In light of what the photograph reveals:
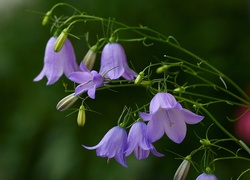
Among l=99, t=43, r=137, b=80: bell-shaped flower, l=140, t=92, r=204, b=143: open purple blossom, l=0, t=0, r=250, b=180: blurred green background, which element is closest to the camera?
l=140, t=92, r=204, b=143: open purple blossom

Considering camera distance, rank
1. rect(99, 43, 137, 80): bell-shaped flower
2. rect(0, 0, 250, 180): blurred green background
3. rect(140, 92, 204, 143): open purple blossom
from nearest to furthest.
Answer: rect(140, 92, 204, 143): open purple blossom, rect(99, 43, 137, 80): bell-shaped flower, rect(0, 0, 250, 180): blurred green background

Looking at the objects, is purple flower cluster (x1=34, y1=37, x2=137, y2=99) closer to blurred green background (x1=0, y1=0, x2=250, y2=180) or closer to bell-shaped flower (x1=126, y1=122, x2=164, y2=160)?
bell-shaped flower (x1=126, y1=122, x2=164, y2=160)

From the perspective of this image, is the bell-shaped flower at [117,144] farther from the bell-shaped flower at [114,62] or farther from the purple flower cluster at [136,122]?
the bell-shaped flower at [114,62]

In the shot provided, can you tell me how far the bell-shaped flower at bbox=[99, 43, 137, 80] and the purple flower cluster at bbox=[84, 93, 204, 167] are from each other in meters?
0.13

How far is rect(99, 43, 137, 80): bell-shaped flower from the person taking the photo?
136 centimetres

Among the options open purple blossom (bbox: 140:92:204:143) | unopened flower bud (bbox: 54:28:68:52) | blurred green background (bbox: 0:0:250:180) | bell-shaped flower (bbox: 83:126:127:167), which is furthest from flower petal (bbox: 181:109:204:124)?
blurred green background (bbox: 0:0:250:180)

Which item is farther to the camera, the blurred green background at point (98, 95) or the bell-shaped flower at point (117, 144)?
the blurred green background at point (98, 95)

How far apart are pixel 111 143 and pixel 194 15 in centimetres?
168

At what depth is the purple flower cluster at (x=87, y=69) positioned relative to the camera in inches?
47.4

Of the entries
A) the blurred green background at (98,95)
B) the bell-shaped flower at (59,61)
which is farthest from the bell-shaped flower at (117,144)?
the blurred green background at (98,95)

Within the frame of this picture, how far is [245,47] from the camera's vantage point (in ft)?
9.20

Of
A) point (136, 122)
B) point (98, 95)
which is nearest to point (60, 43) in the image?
point (136, 122)

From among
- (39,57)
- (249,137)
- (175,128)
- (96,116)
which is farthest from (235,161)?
(175,128)

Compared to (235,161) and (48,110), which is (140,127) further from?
(48,110)
